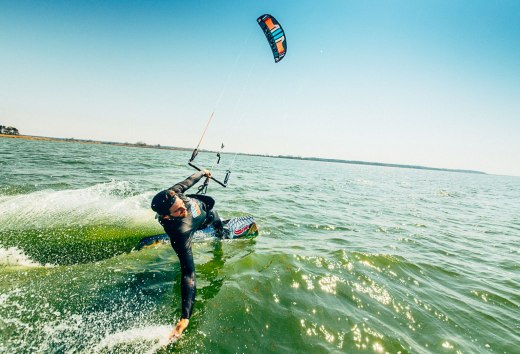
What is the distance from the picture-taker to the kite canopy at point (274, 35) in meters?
10.2

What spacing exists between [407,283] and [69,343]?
747 centimetres

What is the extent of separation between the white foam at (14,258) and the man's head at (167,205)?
4128mm

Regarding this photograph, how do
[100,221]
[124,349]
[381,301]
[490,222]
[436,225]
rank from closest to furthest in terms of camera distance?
[124,349]
[381,301]
[100,221]
[436,225]
[490,222]

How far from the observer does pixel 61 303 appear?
5016 millimetres

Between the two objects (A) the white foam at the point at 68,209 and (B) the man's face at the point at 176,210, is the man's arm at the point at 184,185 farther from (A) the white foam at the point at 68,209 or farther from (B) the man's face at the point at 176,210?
(A) the white foam at the point at 68,209

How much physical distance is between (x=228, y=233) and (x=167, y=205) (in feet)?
15.5

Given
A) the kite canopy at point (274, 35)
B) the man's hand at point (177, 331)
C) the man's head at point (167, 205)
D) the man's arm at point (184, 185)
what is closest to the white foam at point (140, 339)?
the man's hand at point (177, 331)

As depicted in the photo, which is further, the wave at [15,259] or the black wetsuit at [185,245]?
the wave at [15,259]

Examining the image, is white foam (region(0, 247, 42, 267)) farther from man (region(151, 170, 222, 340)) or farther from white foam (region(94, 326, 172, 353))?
man (region(151, 170, 222, 340))

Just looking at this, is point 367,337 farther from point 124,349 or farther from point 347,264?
point 124,349

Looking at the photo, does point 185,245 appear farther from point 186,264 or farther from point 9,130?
point 9,130

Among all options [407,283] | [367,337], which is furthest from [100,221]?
[407,283]

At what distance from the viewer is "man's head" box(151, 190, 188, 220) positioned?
180 inches

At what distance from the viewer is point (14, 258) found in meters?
6.54
